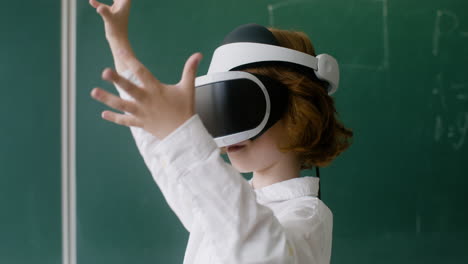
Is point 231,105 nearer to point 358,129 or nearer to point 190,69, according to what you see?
point 190,69

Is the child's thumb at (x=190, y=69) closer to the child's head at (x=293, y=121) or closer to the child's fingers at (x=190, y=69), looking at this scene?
the child's fingers at (x=190, y=69)

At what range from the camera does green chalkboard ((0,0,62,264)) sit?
3.30 ft

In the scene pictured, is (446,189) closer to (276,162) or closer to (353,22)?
(353,22)

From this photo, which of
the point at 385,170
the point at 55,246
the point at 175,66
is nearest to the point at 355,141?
the point at 385,170

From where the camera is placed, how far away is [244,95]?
550mm

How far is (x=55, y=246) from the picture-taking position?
1.05 metres

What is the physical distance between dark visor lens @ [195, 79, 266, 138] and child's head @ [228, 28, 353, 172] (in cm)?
5

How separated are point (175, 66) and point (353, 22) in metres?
0.52

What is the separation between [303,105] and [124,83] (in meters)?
0.31

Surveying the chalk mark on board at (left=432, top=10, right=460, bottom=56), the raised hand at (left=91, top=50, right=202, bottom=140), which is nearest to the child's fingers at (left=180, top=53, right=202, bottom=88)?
the raised hand at (left=91, top=50, right=202, bottom=140)

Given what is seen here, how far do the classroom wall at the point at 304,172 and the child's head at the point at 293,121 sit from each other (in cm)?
49

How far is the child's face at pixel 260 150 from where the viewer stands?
0.60 metres

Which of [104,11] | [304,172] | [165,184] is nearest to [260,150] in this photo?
[165,184]

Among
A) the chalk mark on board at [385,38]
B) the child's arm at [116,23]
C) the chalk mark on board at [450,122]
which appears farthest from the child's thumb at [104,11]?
the chalk mark on board at [450,122]
